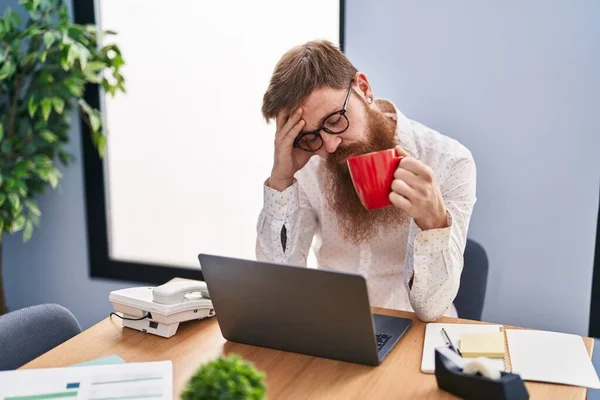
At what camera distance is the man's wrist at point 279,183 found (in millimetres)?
1835

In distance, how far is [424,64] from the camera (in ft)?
7.54

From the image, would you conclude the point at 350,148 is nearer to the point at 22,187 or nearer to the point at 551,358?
the point at 551,358

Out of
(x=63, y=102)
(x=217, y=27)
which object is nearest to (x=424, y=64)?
(x=217, y=27)

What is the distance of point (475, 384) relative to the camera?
1.13 meters

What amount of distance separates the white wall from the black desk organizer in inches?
47.5

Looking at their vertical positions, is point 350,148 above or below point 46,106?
below

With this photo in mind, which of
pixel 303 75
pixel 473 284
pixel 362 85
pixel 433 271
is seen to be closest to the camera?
pixel 433 271

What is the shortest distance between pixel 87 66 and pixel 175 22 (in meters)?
0.42

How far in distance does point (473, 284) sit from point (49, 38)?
1854 millimetres

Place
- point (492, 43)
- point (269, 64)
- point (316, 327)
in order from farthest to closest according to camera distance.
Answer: point (269, 64), point (492, 43), point (316, 327)

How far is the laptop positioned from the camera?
48.3 inches

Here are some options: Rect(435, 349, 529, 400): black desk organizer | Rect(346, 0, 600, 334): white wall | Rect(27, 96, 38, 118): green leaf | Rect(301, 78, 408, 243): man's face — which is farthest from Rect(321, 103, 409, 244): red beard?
Rect(27, 96, 38, 118): green leaf

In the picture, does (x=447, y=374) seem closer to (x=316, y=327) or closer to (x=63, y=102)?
(x=316, y=327)

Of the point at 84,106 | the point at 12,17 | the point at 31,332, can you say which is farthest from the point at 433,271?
the point at 12,17
